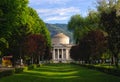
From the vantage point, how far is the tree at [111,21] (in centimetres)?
6138

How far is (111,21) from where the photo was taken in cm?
6219

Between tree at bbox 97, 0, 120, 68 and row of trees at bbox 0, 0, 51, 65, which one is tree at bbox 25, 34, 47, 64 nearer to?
row of trees at bbox 0, 0, 51, 65

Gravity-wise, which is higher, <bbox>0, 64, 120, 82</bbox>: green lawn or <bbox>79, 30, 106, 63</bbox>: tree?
<bbox>79, 30, 106, 63</bbox>: tree

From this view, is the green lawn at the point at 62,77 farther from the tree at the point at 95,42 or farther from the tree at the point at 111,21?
the tree at the point at 95,42

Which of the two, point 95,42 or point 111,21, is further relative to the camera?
point 95,42

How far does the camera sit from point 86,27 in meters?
121

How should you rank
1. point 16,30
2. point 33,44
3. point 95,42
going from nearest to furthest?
point 16,30 < point 95,42 < point 33,44

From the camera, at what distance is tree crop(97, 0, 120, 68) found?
61375 millimetres

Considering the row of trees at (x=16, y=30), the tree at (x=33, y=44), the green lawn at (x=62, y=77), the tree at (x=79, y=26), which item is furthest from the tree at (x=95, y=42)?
the green lawn at (x=62, y=77)

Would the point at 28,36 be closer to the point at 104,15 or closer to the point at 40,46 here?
the point at 40,46

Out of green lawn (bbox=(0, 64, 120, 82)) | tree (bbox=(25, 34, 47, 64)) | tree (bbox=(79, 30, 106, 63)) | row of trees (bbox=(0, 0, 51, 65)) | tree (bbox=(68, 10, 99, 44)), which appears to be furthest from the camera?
tree (bbox=(68, 10, 99, 44))

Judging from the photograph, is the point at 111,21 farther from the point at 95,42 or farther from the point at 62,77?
the point at 95,42

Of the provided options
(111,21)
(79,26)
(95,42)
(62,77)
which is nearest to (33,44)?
(95,42)

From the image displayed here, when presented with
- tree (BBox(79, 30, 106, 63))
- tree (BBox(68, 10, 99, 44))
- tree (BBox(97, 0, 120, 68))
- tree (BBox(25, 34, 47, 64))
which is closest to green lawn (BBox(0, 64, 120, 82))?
tree (BBox(97, 0, 120, 68))
